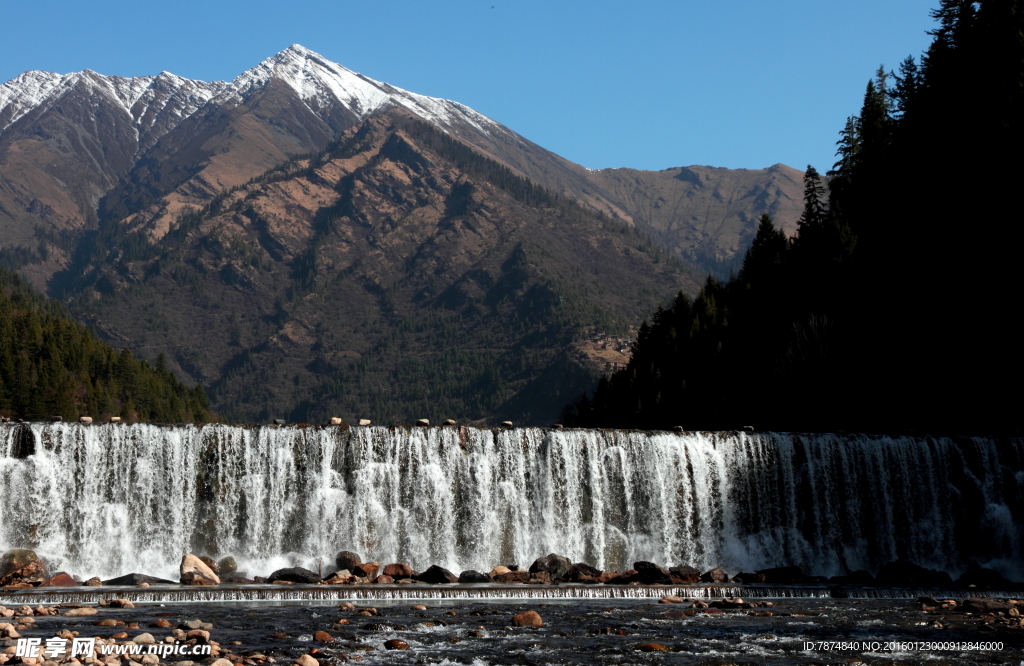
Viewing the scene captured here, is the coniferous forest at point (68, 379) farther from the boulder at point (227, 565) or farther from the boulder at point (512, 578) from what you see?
the boulder at point (512, 578)

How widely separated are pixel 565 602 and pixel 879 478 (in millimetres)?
25003

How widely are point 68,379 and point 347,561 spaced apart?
11121cm

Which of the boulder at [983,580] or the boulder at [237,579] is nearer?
the boulder at [237,579]

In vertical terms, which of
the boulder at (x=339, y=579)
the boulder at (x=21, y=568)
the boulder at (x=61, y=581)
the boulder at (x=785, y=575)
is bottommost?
the boulder at (x=785, y=575)

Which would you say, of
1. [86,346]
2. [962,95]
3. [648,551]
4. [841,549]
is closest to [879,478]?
[841,549]

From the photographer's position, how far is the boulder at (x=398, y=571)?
4997 cm

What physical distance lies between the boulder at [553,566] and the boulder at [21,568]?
827 inches

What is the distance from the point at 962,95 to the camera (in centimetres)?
8600

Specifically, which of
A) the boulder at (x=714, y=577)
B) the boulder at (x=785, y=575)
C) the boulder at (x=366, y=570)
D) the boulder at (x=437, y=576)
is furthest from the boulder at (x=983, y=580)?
the boulder at (x=366, y=570)

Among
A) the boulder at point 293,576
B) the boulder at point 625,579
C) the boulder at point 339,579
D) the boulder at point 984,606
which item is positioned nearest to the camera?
the boulder at point 984,606

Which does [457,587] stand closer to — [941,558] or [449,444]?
[449,444]

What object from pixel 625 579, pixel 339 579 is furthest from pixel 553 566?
pixel 339 579

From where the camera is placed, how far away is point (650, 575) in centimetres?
5009

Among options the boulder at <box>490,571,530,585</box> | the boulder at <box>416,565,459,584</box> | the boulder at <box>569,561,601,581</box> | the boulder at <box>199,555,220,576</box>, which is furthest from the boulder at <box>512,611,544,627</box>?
the boulder at <box>199,555,220,576</box>
